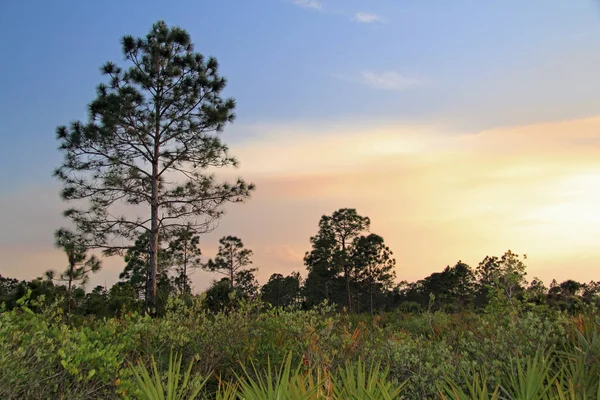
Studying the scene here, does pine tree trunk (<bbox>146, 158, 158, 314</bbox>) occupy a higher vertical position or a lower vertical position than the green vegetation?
higher

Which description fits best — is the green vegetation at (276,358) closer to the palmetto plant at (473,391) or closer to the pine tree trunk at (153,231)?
the palmetto plant at (473,391)

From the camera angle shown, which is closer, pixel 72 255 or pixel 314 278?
pixel 72 255

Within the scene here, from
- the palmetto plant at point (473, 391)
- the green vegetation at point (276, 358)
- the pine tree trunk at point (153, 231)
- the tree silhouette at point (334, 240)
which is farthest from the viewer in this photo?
the tree silhouette at point (334, 240)

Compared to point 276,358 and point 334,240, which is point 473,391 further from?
point 334,240

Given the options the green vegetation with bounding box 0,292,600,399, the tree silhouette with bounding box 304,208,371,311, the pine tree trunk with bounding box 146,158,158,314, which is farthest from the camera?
the tree silhouette with bounding box 304,208,371,311

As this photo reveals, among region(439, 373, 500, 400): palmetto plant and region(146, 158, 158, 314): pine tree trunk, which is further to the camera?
region(146, 158, 158, 314): pine tree trunk

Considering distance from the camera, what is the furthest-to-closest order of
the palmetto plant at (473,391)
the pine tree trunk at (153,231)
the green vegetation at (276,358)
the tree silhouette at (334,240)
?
1. the tree silhouette at (334,240)
2. the pine tree trunk at (153,231)
3. the green vegetation at (276,358)
4. the palmetto plant at (473,391)

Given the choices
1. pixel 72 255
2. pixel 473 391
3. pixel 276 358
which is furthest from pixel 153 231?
pixel 473 391

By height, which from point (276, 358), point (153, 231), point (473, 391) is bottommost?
point (276, 358)

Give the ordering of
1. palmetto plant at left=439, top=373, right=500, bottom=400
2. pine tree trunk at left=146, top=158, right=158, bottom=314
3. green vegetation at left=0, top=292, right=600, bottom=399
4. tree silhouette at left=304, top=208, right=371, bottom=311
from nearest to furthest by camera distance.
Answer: palmetto plant at left=439, top=373, right=500, bottom=400
green vegetation at left=0, top=292, right=600, bottom=399
pine tree trunk at left=146, top=158, right=158, bottom=314
tree silhouette at left=304, top=208, right=371, bottom=311

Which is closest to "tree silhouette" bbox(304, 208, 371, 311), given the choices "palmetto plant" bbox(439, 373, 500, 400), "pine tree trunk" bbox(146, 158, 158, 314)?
"pine tree trunk" bbox(146, 158, 158, 314)

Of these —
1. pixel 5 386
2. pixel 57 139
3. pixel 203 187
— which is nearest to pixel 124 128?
pixel 57 139

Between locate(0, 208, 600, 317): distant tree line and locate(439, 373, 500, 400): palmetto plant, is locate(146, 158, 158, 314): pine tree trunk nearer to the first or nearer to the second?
locate(0, 208, 600, 317): distant tree line

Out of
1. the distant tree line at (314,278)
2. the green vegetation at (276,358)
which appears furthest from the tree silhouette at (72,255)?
the green vegetation at (276,358)
